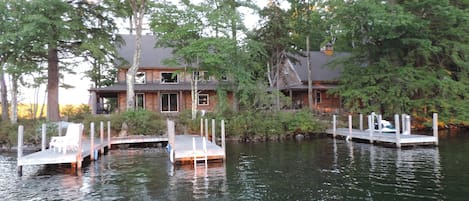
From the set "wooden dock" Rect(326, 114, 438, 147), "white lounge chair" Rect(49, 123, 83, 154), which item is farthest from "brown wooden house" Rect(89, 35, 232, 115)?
"white lounge chair" Rect(49, 123, 83, 154)

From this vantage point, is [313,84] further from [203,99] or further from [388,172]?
[388,172]

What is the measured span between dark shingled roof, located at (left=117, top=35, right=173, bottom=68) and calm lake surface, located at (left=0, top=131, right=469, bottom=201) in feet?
46.2

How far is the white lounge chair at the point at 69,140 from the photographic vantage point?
504 inches

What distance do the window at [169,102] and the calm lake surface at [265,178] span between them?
1315cm

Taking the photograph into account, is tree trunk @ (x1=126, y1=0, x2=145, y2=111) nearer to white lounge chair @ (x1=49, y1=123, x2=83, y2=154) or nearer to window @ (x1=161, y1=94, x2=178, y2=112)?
window @ (x1=161, y1=94, x2=178, y2=112)

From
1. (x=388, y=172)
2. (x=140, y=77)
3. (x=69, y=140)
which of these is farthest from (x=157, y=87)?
(x=388, y=172)

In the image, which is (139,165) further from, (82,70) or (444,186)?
(82,70)

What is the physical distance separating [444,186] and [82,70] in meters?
31.7

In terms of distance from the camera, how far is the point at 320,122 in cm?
2311

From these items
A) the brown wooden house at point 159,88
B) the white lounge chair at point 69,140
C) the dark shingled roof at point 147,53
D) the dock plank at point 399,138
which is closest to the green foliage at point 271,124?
the dock plank at point 399,138

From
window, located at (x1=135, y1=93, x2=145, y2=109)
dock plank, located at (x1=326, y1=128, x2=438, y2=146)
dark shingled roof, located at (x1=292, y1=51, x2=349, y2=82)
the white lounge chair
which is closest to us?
the white lounge chair

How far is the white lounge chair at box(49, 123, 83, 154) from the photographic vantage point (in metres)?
12.8

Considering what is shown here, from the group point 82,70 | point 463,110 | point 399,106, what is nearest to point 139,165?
point 399,106

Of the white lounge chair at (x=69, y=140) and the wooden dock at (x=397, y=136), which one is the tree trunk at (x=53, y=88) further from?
the wooden dock at (x=397, y=136)
